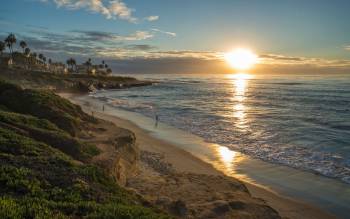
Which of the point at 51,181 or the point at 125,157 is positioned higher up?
the point at 51,181

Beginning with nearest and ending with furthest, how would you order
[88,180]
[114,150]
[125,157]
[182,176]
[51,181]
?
1. [51,181]
2. [88,180]
3. [182,176]
4. [114,150]
5. [125,157]

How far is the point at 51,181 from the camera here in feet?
27.0

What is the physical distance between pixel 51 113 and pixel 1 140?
6.11 m

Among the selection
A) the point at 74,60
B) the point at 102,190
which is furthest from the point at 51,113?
the point at 74,60

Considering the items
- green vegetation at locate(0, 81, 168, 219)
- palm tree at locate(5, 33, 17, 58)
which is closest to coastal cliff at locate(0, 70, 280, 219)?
green vegetation at locate(0, 81, 168, 219)

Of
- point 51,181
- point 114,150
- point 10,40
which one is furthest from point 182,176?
point 10,40

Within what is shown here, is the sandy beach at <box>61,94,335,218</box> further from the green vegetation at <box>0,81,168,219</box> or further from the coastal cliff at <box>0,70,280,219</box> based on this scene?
the green vegetation at <box>0,81,168,219</box>

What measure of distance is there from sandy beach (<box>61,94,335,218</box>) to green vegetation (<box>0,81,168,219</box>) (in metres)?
2.14

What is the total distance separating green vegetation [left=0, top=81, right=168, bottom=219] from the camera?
266 inches

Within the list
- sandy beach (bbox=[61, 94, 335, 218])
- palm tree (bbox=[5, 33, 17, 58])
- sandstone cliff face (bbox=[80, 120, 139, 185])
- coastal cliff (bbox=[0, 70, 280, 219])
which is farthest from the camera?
palm tree (bbox=[5, 33, 17, 58])

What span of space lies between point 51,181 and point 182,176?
6019 mm

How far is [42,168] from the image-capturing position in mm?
8836

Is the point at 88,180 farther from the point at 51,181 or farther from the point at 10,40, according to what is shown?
the point at 10,40

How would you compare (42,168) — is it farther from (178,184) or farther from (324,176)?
(324,176)
